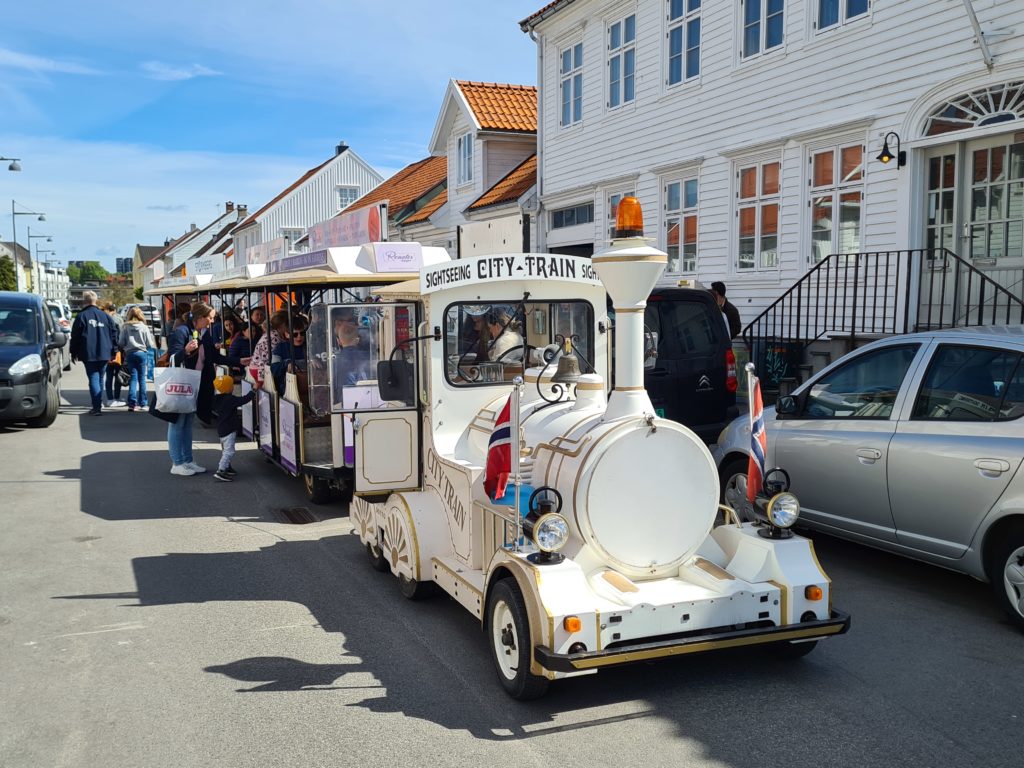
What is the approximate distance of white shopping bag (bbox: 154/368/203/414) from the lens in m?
9.42

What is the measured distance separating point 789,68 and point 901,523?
8962mm

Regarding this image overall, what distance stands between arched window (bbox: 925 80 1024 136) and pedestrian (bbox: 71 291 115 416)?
12605mm

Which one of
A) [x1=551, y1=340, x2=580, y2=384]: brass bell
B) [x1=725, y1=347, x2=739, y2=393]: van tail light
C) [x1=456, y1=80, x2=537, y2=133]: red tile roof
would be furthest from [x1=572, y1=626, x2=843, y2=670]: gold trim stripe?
[x1=456, y1=80, x2=537, y2=133]: red tile roof

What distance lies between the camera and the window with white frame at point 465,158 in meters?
23.5

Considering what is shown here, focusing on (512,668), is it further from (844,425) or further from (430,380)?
(844,425)

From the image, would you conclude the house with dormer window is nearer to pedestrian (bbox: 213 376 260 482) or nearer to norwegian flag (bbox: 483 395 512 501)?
norwegian flag (bbox: 483 395 512 501)

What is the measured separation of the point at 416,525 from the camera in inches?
219

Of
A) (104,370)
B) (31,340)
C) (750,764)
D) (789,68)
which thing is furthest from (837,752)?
(104,370)

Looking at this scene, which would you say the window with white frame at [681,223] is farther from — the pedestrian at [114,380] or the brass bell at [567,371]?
the brass bell at [567,371]

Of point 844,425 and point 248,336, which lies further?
point 248,336

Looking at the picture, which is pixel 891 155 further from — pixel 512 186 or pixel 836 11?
pixel 512 186

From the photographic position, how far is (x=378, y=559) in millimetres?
6387

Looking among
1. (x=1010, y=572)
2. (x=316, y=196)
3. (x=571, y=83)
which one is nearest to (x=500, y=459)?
(x=1010, y=572)

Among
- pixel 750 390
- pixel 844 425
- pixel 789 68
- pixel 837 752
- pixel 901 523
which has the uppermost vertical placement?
pixel 789 68
